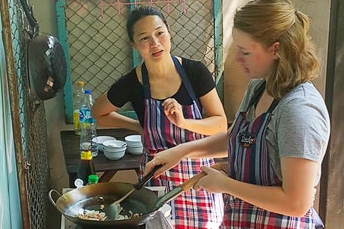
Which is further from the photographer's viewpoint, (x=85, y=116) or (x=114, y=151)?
(x=85, y=116)

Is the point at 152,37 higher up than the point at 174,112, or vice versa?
the point at 152,37

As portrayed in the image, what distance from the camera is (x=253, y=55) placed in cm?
148

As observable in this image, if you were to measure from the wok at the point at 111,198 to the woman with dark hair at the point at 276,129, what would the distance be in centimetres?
12

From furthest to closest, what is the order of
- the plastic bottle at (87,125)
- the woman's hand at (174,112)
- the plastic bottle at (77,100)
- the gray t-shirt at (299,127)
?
the plastic bottle at (77,100) → the plastic bottle at (87,125) → the woman's hand at (174,112) → the gray t-shirt at (299,127)

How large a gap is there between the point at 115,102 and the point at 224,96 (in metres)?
1.07

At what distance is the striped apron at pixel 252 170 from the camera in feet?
4.96

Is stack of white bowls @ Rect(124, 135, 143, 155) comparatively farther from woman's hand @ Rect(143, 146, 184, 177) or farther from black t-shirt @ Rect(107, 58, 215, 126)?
woman's hand @ Rect(143, 146, 184, 177)

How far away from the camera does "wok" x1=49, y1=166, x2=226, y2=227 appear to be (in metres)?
1.58

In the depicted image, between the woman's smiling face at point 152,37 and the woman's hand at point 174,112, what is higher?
the woman's smiling face at point 152,37

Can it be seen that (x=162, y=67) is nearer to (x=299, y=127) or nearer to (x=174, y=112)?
(x=174, y=112)

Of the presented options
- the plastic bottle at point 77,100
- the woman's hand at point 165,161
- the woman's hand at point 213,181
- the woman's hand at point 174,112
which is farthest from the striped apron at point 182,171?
the plastic bottle at point 77,100

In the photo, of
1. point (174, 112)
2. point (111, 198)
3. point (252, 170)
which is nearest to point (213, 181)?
point (252, 170)

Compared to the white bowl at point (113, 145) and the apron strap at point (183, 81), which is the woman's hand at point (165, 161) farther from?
the white bowl at point (113, 145)

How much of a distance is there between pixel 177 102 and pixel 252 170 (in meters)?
0.65
